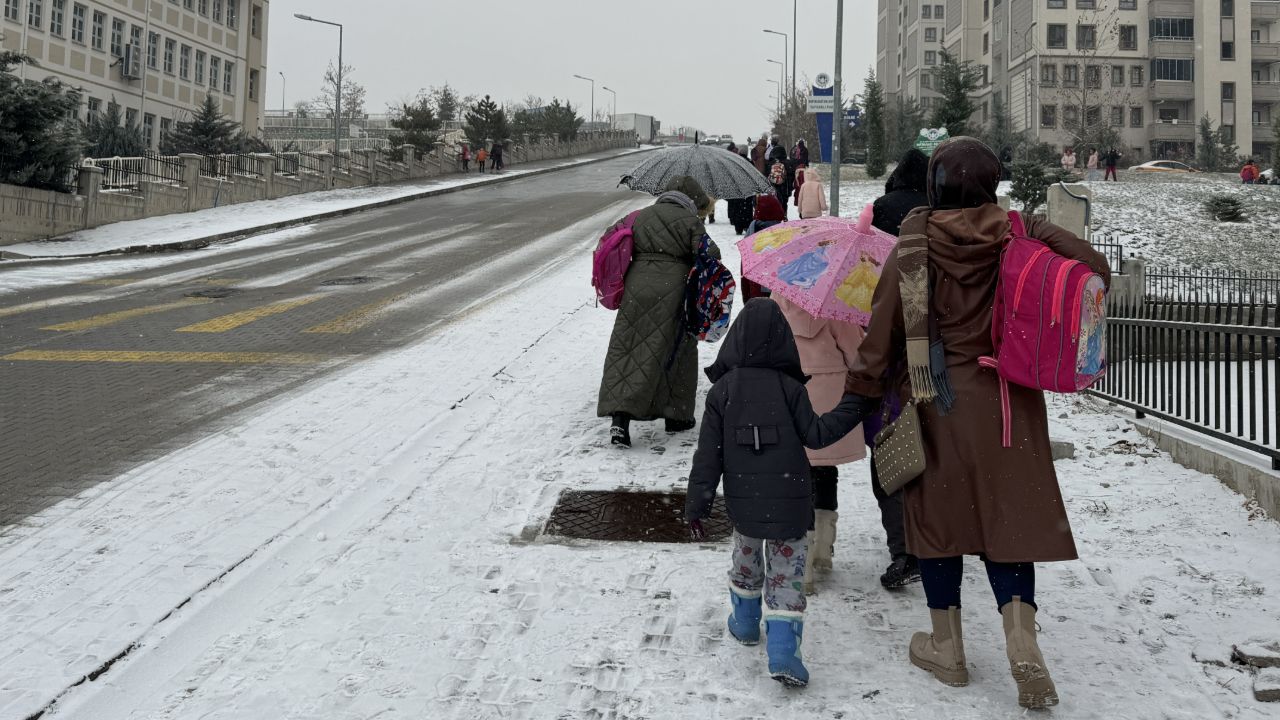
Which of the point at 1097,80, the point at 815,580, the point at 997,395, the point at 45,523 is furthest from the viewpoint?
the point at 1097,80

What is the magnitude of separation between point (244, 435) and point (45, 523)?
6.30 ft

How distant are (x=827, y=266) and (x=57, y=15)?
46634 millimetres

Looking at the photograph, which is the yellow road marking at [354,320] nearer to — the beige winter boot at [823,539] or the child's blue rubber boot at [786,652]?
the beige winter boot at [823,539]

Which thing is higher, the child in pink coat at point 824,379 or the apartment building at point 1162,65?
the apartment building at point 1162,65

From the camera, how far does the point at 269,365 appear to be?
9.92 m

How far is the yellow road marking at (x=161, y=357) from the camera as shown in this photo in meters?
10.1

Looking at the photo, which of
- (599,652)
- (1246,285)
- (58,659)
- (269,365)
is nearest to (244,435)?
(269,365)

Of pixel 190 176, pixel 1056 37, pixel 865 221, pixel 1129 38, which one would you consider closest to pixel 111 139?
pixel 190 176

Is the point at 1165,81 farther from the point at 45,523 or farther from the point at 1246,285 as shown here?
the point at 45,523

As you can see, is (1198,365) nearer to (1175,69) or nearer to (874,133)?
(874,133)

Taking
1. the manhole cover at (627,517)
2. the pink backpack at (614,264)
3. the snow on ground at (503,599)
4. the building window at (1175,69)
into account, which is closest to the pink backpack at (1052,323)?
the snow on ground at (503,599)

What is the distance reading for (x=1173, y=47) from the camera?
68812mm

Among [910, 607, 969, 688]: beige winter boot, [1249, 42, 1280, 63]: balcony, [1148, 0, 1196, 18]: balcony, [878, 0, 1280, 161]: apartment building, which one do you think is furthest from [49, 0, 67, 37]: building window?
[1249, 42, 1280, 63]: balcony

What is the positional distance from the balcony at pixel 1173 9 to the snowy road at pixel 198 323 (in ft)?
196
